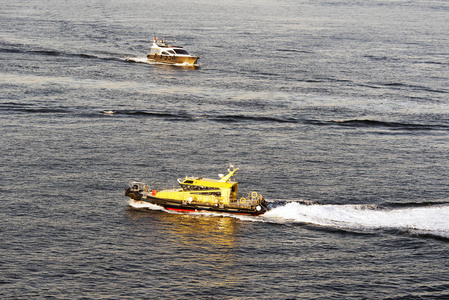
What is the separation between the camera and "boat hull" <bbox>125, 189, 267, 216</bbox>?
85.9m

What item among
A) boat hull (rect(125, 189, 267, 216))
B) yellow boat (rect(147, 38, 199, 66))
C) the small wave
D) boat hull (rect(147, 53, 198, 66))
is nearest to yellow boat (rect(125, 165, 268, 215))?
boat hull (rect(125, 189, 267, 216))

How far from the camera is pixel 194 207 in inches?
3462

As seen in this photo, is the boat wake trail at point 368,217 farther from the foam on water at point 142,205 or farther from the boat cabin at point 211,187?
the foam on water at point 142,205

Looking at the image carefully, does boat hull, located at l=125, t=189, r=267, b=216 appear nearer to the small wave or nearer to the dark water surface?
the dark water surface

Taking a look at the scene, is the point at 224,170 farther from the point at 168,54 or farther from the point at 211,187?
the point at 168,54

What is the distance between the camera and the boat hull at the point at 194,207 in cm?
8594

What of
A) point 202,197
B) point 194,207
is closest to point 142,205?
point 194,207

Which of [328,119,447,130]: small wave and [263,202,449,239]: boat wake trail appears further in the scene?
[328,119,447,130]: small wave

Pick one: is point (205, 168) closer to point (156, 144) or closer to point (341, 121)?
point (156, 144)

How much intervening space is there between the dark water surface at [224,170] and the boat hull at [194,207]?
1133mm

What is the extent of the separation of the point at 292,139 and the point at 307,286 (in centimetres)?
5615

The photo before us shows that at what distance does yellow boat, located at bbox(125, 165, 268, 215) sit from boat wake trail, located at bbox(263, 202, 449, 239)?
3.81m

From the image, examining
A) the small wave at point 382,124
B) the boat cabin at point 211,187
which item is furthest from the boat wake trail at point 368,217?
the small wave at point 382,124

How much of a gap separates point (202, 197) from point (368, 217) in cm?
2233
